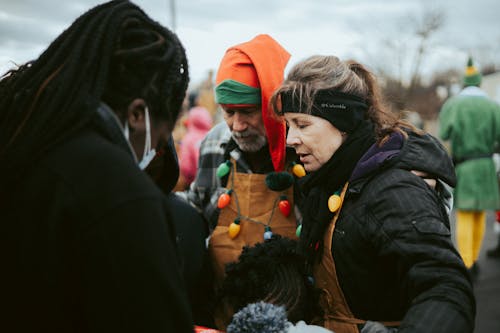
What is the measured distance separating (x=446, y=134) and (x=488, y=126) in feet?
1.61

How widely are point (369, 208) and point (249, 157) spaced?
1.10 metres

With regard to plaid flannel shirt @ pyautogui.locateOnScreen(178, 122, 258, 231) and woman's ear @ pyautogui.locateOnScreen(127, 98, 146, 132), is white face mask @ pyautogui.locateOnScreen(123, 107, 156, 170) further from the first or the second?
plaid flannel shirt @ pyautogui.locateOnScreen(178, 122, 258, 231)

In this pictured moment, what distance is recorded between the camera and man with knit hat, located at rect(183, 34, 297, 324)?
8.40 ft

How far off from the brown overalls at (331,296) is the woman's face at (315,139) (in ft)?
0.59

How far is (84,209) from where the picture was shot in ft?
3.11

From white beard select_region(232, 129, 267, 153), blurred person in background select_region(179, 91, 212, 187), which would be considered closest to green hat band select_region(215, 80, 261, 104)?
white beard select_region(232, 129, 267, 153)

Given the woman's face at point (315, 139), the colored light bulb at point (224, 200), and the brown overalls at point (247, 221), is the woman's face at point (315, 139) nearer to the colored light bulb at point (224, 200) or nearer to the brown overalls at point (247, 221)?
the brown overalls at point (247, 221)

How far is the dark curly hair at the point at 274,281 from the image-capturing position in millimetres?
2006

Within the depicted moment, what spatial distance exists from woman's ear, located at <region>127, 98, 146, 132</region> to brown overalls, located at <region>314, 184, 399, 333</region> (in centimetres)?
105

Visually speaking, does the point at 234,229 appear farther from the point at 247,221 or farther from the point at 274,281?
the point at 274,281

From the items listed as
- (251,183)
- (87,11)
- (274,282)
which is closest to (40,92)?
(87,11)

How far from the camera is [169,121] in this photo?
1.25 meters

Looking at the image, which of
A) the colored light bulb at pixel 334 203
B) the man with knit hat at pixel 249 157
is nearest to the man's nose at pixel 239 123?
the man with knit hat at pixel 249 157

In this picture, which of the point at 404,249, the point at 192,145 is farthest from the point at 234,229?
the point at 192,145
